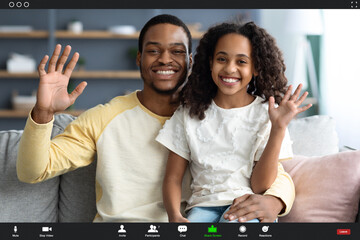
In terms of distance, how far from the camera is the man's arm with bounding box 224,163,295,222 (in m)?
1.35

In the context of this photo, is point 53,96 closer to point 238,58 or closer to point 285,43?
point 238,58

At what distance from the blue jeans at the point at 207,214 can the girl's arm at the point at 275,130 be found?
5.8 inches

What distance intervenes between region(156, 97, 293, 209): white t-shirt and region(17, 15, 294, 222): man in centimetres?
9

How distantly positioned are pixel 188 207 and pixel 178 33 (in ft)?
2.01

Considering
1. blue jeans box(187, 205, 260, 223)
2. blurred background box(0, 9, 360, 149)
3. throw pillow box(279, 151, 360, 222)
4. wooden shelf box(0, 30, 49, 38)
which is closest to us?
blue jeans box(187, 205, 260, 223)

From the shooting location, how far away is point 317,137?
1.84 metres

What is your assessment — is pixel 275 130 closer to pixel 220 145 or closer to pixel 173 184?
pixel 220 145

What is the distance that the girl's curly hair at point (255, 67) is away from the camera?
1.48 meters

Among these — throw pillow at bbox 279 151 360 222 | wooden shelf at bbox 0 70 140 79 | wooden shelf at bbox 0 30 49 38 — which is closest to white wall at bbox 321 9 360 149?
throw pillow at bbox 279 151 360 222

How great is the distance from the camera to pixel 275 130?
1.32 meters
